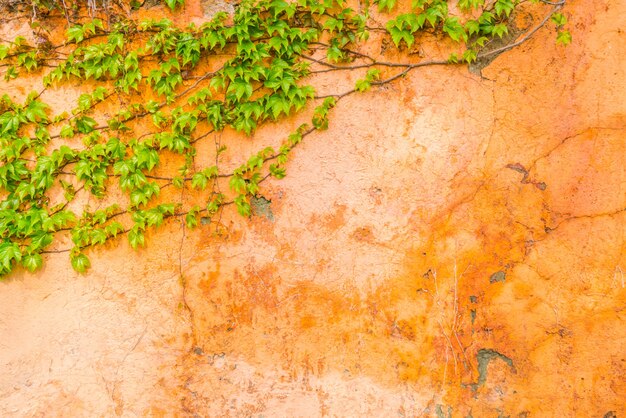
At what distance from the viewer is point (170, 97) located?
2674mm

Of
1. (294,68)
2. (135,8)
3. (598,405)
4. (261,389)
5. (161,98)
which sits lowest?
(261,389)

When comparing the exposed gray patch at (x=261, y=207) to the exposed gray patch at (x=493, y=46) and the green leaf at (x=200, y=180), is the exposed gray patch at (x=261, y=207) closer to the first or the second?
the green leaf at (x=200, y=180)

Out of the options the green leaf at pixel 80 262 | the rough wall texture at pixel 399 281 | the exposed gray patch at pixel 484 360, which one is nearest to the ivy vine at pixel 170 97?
the green leaf at pixel 80 262

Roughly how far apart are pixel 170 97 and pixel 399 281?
1.60 metres

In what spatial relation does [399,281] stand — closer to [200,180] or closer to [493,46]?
[200,180]

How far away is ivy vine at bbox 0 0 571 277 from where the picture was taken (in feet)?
8.46

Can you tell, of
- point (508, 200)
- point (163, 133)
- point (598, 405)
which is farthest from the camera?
point (163, 133)

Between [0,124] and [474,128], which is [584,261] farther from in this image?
[0,124]

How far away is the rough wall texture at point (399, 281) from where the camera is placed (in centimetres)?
238

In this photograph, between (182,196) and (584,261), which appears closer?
(584,261)

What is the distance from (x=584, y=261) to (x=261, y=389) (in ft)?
5.76

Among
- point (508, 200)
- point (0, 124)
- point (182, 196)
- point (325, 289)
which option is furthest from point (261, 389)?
point (0, 124)

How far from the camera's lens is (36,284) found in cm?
270

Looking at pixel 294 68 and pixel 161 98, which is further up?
pixel 294 68
